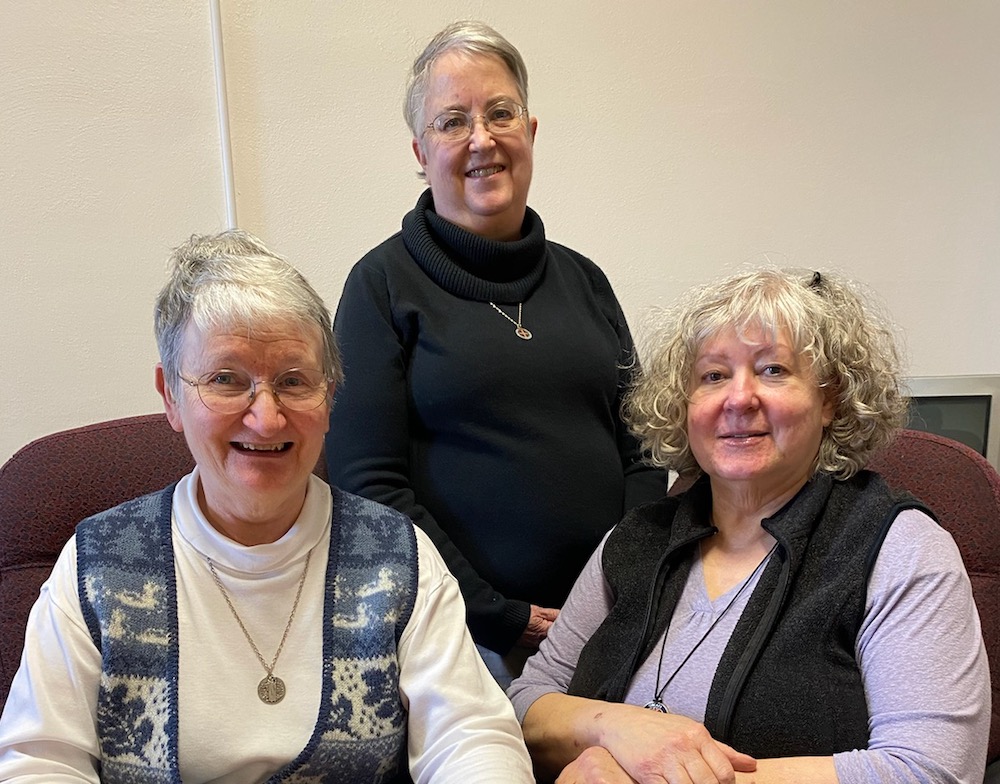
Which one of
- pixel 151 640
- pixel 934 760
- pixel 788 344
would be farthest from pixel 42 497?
pixel 934 760

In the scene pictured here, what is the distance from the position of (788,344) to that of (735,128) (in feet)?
4.75

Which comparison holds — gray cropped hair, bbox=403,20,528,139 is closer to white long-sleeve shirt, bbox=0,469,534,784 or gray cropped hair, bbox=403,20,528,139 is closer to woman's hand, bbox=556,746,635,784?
white long-sleeve shirt, bbox=0,469,534,784

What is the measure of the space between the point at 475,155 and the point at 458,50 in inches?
7.2

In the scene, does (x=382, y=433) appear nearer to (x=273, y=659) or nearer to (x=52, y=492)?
(x=273, y=659)

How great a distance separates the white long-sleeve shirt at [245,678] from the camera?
108 cm

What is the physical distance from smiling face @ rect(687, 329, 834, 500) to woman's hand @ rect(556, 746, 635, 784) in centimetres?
44

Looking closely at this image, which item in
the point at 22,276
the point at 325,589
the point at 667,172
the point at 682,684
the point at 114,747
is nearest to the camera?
Answer: the point at 114,747

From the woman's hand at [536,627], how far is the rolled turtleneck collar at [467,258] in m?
0.57

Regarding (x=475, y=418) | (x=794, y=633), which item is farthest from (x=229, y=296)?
(x=794, y=633)

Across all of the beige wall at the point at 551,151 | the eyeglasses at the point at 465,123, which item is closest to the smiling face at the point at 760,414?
the eyeglasses at the point at 465,123

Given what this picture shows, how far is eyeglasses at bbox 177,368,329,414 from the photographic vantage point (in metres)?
1.14

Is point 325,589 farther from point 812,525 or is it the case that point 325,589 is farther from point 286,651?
point 812,525

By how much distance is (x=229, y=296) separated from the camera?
1130mm

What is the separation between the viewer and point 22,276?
1959 millimetres
